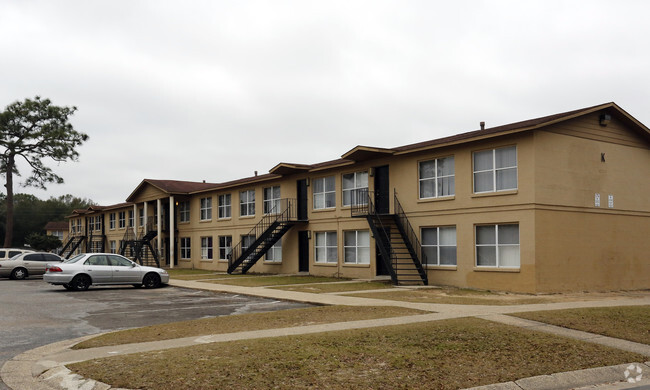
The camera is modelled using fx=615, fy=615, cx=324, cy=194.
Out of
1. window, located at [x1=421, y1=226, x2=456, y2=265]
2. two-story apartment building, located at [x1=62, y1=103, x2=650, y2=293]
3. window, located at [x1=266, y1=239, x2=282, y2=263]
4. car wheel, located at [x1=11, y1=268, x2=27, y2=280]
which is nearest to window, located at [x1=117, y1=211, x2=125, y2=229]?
car wheel, located at [x1=11, y1=268, x2=27, y2=280]

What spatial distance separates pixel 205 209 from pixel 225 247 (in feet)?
14.2

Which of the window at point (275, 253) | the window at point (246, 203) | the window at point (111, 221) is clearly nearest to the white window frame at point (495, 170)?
the window at point (275, 253)

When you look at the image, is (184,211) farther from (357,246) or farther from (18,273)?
(357,246)

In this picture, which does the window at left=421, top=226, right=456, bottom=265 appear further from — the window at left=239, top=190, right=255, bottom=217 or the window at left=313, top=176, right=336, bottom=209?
the window at left=239, top=190, right=255, bottom=217

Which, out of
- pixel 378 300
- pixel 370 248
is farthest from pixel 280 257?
pixel 378 300

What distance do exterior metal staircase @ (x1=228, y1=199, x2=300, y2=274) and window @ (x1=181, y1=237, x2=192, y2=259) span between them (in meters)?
10.1

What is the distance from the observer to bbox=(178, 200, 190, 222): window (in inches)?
1763

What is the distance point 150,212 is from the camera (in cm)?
5006

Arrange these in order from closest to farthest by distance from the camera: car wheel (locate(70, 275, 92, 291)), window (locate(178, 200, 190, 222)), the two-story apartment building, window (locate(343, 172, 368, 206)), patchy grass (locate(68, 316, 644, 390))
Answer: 1. patchy grass (locate(68, 316, 644, 390))
2. the two-story apartment building
3. car wheel (locate(70, 275, 92, 291))
4. window (locate(343, 172, 368, 206))
5. window (locate(178, 200, 190, 222))

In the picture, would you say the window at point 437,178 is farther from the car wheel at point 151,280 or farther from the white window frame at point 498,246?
the car wheel at point 151,280

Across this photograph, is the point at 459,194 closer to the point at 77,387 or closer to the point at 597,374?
the point at 597,374

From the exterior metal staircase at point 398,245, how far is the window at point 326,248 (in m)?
3.40

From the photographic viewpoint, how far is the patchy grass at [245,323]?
36.0ft

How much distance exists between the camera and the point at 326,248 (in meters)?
30.3
